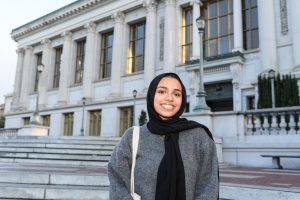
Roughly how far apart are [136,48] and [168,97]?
2557 cm

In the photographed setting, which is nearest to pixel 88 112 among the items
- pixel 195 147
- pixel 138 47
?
pixel 138 47

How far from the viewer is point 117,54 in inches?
1067

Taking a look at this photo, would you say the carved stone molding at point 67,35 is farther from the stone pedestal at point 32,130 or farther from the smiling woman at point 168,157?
the smiling woman at point 168,157

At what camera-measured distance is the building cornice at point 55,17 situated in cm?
3020

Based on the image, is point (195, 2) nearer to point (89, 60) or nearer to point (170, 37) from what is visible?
point (170, 37)

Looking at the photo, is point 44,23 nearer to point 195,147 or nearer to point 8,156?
point 8,156

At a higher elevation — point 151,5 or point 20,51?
point 151,5

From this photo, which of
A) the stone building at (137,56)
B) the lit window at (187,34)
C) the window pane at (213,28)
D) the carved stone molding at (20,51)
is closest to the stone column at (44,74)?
the stone building at (137,56)

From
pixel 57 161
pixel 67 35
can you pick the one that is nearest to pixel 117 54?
pixel 67 35

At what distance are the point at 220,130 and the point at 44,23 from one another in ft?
91.7

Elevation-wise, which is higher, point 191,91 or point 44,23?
point 44,23

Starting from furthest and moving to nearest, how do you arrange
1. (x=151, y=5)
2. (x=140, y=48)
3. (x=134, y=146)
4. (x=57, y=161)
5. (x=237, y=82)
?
1. (x=140, y=48)
2. (x=151, y=5)
3. (x=237, y=82)
4. (x=57, y=161)
5. (x=134, y=146)

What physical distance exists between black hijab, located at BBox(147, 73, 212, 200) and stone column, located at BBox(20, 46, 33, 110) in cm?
3665

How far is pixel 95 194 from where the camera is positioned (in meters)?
4.57
